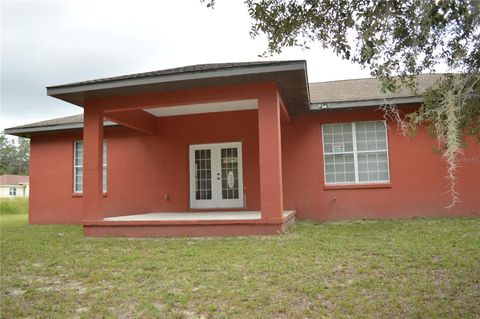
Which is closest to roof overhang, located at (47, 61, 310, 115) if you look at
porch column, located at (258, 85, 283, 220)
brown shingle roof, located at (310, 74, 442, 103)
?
porch column, located at (258, 85, 283, 220)

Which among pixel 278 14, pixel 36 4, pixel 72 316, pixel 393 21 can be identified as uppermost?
pixel 36 4

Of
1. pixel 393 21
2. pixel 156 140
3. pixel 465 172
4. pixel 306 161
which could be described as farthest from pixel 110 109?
pixel 465 172

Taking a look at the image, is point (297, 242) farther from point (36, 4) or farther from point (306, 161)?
point (36, 4)

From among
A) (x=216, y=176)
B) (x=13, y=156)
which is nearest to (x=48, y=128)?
(x=216, y=176)

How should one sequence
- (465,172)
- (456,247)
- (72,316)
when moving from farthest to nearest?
(465,172) → (456,247) → (72,316)

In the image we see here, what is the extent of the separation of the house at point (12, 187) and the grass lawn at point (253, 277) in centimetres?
4449

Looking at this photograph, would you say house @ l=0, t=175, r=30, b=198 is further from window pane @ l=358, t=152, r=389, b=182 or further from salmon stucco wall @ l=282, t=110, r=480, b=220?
window pane @ l=358, t=152, r=389, b=182

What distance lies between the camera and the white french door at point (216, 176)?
37.3 feet

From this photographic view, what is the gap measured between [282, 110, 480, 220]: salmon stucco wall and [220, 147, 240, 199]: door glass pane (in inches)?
55.1

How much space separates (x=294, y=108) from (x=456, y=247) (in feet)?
18.0

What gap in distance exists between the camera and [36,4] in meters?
9.38

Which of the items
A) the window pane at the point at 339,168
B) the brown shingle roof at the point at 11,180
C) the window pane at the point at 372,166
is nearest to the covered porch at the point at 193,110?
the window pane at the point at 339,168

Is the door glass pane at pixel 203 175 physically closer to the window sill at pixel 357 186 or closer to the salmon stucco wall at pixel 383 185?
the salmon stucco wall at pixel 383 185

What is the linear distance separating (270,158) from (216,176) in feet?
12.7
